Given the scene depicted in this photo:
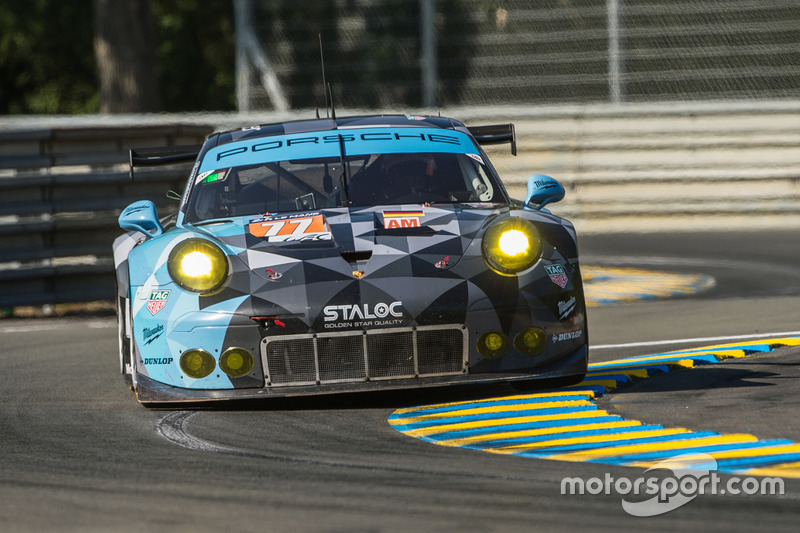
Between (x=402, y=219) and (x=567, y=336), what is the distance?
86 centimetres

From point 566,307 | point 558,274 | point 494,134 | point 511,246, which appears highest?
point 494,134

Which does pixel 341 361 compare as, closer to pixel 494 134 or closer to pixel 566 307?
pixel 566 307

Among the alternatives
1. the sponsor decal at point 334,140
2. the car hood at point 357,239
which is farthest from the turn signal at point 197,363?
the sponsor decal at point 334,140

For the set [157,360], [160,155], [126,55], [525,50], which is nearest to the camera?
[157,360]

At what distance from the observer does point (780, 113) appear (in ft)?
53.2

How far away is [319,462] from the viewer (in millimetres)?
4727

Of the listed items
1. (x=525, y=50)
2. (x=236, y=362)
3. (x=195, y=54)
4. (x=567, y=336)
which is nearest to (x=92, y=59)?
(x=195, y=54)

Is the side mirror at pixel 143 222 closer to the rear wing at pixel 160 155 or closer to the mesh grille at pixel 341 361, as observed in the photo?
the rear wing at pixel 160 155

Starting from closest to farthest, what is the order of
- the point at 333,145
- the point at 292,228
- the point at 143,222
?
the point at 292,228
the point at 143,222
the point at 333,145

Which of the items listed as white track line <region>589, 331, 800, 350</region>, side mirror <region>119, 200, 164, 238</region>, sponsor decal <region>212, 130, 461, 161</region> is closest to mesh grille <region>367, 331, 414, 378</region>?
side mirror <region>119, 200, 164, 238</region>

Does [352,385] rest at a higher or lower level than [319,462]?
higher

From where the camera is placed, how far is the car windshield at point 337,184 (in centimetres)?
660

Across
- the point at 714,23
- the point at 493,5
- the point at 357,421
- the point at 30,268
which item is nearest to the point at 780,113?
the point at 714,23

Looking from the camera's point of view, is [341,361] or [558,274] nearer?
[341,361]
